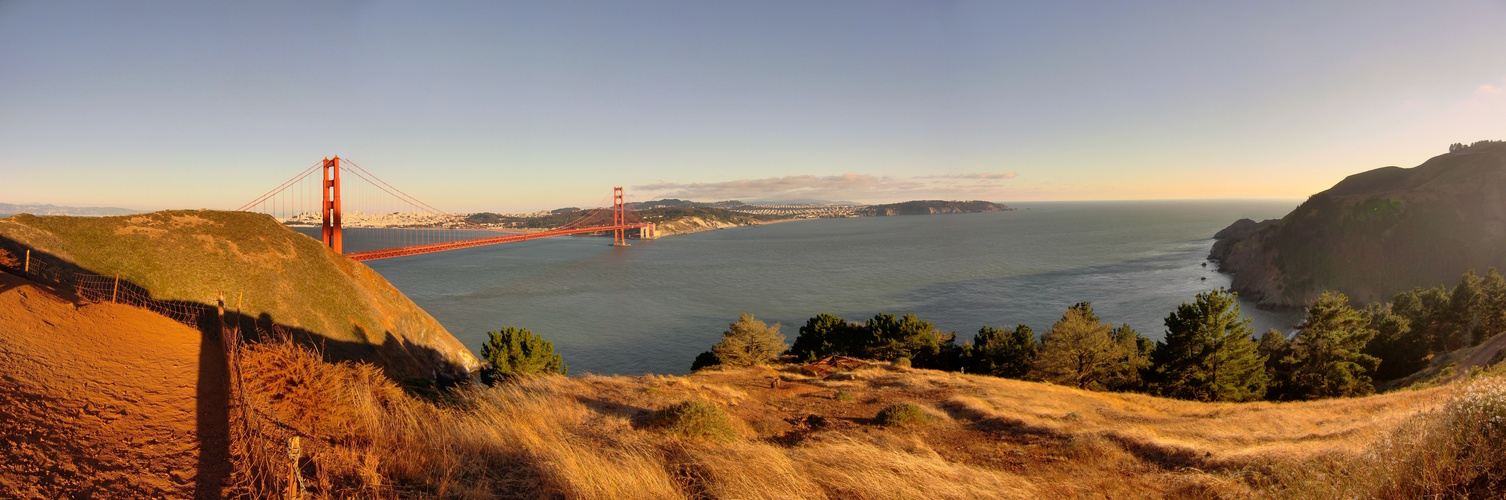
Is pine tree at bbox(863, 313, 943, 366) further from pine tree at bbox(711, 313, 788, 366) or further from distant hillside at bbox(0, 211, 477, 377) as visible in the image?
distant hillside at bbox(0, 211, 477, 377)

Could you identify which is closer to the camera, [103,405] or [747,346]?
[103,405]

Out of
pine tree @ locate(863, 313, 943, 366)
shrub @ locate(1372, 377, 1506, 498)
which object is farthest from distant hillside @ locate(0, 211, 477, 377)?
shrub @ locate(1372, 377, 1506, 498)

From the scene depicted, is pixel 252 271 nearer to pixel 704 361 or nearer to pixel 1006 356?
pixel 704 361

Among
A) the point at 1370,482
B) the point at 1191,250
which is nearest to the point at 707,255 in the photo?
the point at 1191,250

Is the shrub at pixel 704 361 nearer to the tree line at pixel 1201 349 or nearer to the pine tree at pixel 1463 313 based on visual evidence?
the tree line at pixel 1201 349

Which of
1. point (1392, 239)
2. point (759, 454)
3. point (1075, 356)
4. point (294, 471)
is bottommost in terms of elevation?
point (1075, 356)

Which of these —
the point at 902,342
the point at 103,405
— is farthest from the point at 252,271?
the point at 902,342
